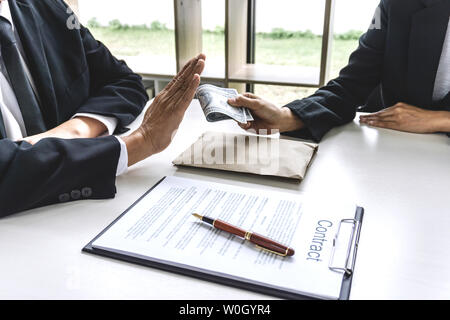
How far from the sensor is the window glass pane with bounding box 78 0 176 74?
9.74ft

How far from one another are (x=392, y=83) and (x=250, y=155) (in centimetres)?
70

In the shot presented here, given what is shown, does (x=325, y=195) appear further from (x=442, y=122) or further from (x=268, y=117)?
(x=442, y=122)

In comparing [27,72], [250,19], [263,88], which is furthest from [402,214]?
[263,88]

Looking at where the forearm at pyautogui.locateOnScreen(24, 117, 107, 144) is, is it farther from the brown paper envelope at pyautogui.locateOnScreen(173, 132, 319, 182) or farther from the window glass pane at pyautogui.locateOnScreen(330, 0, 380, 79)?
the window glass pane at pyautogui.locateOnScreen(330, 0, 380, 79)

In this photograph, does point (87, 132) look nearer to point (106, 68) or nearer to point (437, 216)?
point (106, 68)

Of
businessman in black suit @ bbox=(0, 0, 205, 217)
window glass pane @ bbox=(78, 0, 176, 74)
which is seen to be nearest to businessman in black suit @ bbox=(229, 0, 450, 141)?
businessman in black suit @ bbox=(0, 0, 205, 217)

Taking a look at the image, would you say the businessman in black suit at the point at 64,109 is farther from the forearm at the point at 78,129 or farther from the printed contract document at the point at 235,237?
the printed contract document at the point at 235,237

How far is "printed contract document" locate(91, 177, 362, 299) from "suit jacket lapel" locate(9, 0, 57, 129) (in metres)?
0.55

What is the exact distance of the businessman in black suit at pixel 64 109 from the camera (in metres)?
0.83

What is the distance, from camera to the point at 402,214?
813 mm

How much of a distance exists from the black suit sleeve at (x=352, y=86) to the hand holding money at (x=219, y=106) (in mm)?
200

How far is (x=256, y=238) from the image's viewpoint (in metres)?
0.70

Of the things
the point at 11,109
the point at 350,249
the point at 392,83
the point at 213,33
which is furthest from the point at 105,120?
the point at 213,33
